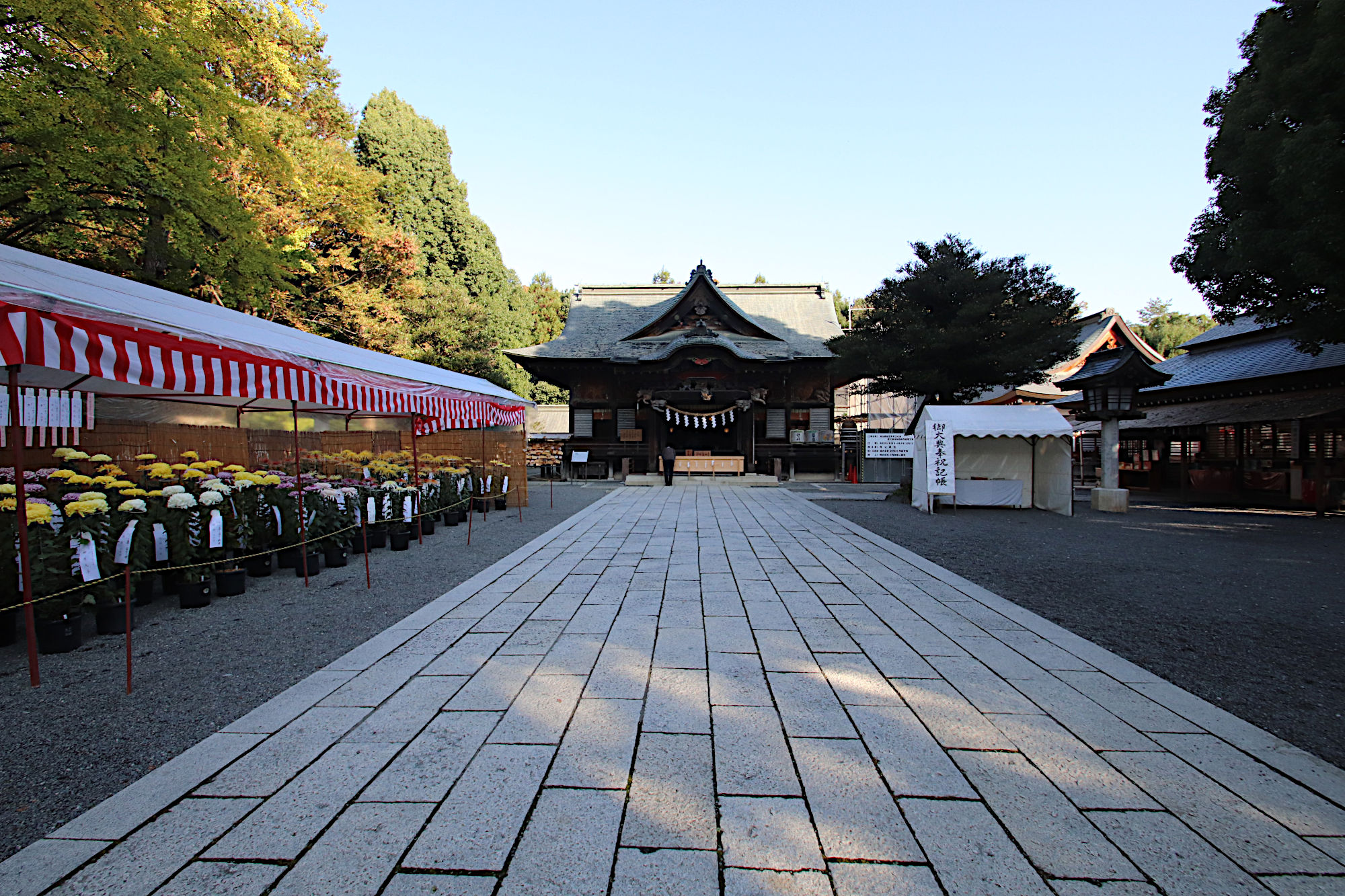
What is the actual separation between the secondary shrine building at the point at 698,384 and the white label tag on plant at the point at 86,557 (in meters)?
15.6

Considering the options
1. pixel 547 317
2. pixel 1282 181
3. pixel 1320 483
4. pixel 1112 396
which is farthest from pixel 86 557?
pixel 547 317

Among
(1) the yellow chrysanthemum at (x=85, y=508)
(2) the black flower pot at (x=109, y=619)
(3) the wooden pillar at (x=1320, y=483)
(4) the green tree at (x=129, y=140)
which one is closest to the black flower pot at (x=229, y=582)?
(2) the black flower pot at (x=109, y=619)

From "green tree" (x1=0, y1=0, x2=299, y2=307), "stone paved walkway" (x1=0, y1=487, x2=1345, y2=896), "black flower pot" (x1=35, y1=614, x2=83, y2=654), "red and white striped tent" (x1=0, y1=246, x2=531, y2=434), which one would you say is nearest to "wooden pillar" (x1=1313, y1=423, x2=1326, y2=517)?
"stone paved walkway" (x1=0, y1=487, x2=1345, y2=896)

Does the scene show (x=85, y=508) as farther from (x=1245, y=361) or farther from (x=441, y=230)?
(x=441, y=230)

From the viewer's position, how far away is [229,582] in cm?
490

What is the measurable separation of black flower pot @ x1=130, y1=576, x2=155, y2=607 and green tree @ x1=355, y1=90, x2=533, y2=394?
59.9ft

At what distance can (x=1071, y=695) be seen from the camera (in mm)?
3025

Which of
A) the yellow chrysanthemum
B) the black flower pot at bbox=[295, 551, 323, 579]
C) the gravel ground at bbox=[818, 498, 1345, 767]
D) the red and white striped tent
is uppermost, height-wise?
Answer: the red and white striped tent

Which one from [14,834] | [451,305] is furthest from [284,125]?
[14,834]

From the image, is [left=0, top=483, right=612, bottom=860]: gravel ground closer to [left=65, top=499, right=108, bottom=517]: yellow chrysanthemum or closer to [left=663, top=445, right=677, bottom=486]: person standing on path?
[left=65, top=499, right=108, bottom=517]: yellow chrysanthemum

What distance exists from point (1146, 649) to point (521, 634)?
424 centimetres

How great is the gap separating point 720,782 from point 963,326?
12.2 metres

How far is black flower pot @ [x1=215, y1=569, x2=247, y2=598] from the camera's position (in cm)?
490

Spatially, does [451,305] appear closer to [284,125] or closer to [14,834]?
[284,125]
